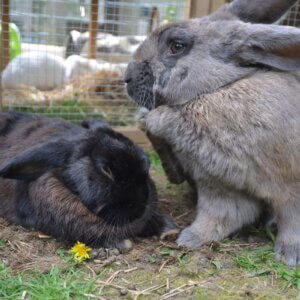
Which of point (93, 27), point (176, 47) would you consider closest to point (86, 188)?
point (176, 47)

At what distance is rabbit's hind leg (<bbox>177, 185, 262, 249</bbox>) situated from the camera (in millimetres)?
2678

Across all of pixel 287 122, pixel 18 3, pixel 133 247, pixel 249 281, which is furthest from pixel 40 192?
pixel 18 3

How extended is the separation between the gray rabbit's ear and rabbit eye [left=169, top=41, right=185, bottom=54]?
44 cm

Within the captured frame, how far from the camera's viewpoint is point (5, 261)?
244 cm

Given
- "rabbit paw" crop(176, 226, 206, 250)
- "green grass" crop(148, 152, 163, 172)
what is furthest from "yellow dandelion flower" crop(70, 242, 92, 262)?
"green grass" crop(148, 152, 163, 172)

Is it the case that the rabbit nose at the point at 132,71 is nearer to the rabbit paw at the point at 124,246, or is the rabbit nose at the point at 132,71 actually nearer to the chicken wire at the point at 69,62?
the rabbit paw at the point at 124,246

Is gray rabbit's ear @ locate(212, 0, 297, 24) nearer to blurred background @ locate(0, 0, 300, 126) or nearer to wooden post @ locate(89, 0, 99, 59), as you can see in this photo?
blurred background @ locate(0, 0, 300, 126)

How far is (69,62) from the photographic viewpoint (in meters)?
6.17

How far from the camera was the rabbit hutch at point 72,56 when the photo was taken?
465 centimetres

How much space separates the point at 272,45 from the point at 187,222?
3.68 feet

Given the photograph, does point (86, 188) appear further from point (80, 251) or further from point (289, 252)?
point (289, 252)

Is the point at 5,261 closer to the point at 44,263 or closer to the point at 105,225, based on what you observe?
the point at 44,263

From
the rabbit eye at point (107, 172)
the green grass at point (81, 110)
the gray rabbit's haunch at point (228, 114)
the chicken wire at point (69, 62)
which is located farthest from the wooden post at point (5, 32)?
the rabbit eye at point (107, 172)

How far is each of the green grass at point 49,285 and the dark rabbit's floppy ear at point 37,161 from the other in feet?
1.48
